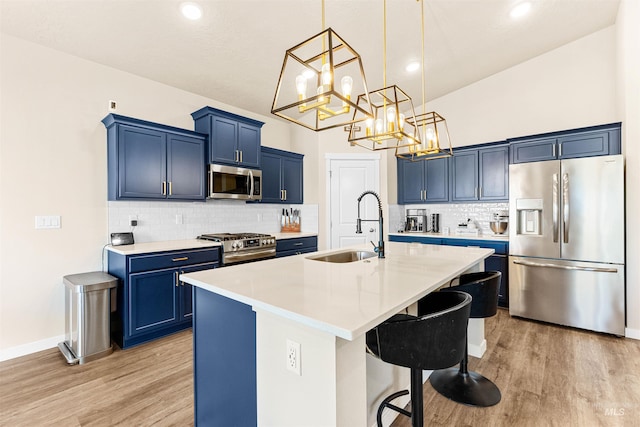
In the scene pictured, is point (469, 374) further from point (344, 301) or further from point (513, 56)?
point (513, 56)

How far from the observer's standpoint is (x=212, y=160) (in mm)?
3697

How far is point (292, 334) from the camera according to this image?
4.00 feet

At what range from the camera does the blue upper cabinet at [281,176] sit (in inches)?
179

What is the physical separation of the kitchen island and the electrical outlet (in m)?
0.01

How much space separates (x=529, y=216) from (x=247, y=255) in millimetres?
3344

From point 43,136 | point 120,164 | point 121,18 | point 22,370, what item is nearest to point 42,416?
point 22,370

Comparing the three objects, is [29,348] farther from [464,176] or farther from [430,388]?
[464,176]

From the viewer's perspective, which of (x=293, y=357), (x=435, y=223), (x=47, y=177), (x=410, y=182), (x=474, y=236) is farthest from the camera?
(x=410, y=182)

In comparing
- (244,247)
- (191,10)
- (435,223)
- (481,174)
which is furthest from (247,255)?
(481,174)

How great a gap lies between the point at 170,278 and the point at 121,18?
2.33 m

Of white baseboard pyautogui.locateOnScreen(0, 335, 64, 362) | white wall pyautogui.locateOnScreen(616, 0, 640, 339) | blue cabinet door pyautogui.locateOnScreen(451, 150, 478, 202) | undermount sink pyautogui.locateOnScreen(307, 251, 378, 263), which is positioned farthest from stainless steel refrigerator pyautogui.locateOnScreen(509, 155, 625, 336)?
Answer: white baseboard pyautogui.locateOnScreen(0, 335, 64, 362)

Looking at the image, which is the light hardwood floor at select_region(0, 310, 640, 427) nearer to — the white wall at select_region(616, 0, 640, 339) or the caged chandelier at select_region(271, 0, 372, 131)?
the white wall at select_region(616, 0, 640, 339)

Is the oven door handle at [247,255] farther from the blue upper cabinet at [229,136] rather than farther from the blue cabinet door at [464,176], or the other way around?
the blue cabinet door at [464,176]

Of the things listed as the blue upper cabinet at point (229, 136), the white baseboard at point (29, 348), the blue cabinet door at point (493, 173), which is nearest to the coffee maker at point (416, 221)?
the blue cabinet door at point (493, 173)
